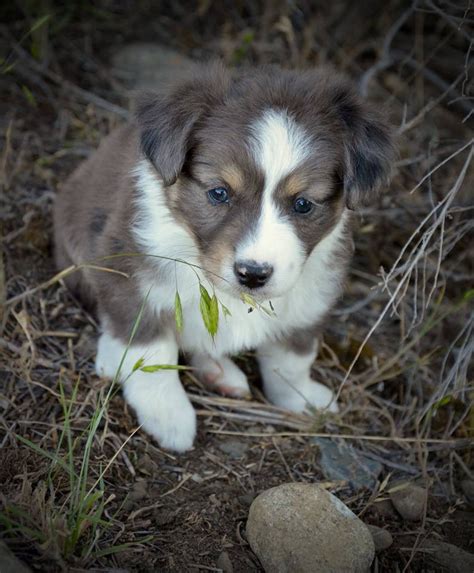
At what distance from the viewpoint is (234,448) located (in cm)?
350

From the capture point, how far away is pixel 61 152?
4703 mm

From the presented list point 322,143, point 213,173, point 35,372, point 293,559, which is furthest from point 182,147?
point 293,559

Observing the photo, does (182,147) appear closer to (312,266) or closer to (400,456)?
(312,266)

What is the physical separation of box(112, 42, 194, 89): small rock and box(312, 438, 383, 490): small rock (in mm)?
3252

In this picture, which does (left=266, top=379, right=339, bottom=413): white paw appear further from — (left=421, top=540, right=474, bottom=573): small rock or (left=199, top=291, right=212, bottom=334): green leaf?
(left=199, top=291, right=212, bottom=334): green leaf

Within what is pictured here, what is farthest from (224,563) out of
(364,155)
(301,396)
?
(364,155)

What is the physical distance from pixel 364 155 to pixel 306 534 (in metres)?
1.53

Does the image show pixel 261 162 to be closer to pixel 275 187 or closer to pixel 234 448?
pixel 275 187

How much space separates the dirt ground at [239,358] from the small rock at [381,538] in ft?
0.14

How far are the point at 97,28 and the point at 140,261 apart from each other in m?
3.34

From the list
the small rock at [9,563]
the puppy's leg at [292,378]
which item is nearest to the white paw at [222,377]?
the puppy's leg at [292,378]

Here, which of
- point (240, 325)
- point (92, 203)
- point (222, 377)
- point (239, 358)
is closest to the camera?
point (240, 325)

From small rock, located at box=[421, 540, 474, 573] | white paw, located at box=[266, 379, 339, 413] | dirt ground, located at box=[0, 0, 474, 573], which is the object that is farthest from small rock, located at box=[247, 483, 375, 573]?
white paw, located at box=[266, 379, 339, 413]

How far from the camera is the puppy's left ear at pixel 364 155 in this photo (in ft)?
9.96
